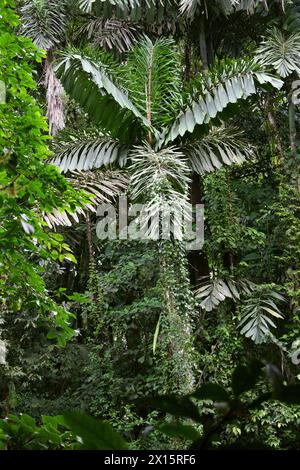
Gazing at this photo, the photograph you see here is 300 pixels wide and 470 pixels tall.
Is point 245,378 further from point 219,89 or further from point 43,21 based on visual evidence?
point 43,21

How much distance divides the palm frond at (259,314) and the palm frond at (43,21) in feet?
13.8

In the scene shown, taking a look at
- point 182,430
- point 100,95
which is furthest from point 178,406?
point 100,95

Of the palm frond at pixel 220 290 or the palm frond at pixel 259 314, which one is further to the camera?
the palm frond at pixel 220 290

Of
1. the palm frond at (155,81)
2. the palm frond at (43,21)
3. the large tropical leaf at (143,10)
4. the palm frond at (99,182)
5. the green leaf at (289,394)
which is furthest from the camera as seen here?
the palm frond at (43,21)

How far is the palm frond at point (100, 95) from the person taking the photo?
590 centimetres

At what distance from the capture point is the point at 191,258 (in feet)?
24.9

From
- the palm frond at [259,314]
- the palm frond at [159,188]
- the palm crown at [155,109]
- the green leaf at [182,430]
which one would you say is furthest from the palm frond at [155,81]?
the green leaf at [182,430]

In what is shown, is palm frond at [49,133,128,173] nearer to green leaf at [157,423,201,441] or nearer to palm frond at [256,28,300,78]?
palm frond at [256,28,300,78]

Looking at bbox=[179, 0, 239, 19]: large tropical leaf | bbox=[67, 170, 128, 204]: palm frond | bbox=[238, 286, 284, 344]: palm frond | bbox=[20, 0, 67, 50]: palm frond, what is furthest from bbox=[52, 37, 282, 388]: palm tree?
bbox=[20, 0, 67, 50]: palm frond

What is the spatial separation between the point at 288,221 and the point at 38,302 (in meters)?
4.39

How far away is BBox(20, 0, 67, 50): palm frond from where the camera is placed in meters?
7.76

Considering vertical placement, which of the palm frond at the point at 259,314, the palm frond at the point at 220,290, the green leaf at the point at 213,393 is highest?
the palm frond at the point at 220,290

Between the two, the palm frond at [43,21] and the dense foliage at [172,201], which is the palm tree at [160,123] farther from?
the palm frond at [43,21]
